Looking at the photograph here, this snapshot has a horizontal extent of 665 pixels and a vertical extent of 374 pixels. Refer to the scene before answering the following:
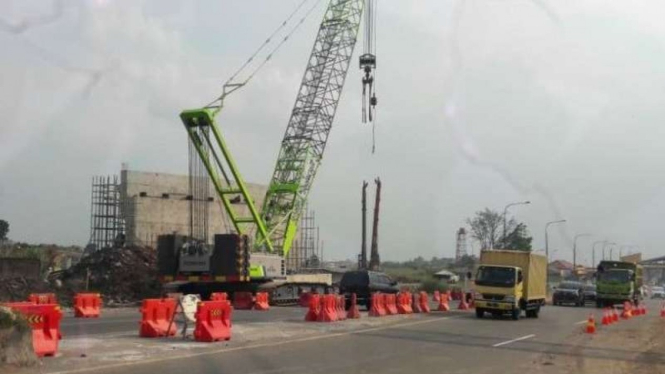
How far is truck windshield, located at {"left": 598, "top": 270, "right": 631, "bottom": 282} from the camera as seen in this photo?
5429cm

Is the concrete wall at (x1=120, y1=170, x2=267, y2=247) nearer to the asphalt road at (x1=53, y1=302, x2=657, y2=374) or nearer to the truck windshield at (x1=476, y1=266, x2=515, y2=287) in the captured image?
the truck windshield at (x1=476, y1=266, x2=515, y2=287)

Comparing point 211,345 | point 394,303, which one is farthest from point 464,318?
point 211,345

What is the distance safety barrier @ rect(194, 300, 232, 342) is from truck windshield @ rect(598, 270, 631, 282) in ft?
132

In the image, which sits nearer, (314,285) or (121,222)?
(314,285)

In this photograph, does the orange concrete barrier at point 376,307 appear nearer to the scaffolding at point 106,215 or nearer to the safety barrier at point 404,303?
the safety barrier at point 404,303

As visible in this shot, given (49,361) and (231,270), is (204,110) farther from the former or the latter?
(49,361)

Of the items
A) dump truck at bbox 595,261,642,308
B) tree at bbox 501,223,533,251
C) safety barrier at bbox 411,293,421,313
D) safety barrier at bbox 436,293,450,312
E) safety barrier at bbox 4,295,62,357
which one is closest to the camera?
safety barrier at bbox 4,295,62,357

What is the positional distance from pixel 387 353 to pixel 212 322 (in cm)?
465

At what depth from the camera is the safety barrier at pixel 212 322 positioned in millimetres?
19797

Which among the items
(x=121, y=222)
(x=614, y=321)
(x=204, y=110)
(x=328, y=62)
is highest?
(x=328, y=62)

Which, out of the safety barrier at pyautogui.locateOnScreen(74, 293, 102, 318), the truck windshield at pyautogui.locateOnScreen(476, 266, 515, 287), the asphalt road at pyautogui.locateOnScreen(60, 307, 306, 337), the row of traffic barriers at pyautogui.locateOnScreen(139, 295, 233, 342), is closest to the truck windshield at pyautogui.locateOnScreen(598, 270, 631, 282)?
the truck windshield at pyautogui.locateOnScreen(476, 266, 515, 287)

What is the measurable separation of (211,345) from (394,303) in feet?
54.5

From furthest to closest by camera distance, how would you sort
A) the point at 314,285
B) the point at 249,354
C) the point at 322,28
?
the point at 322,28
the point at 314,285
the point at 249,354

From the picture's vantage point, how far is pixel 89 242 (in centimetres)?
6219
